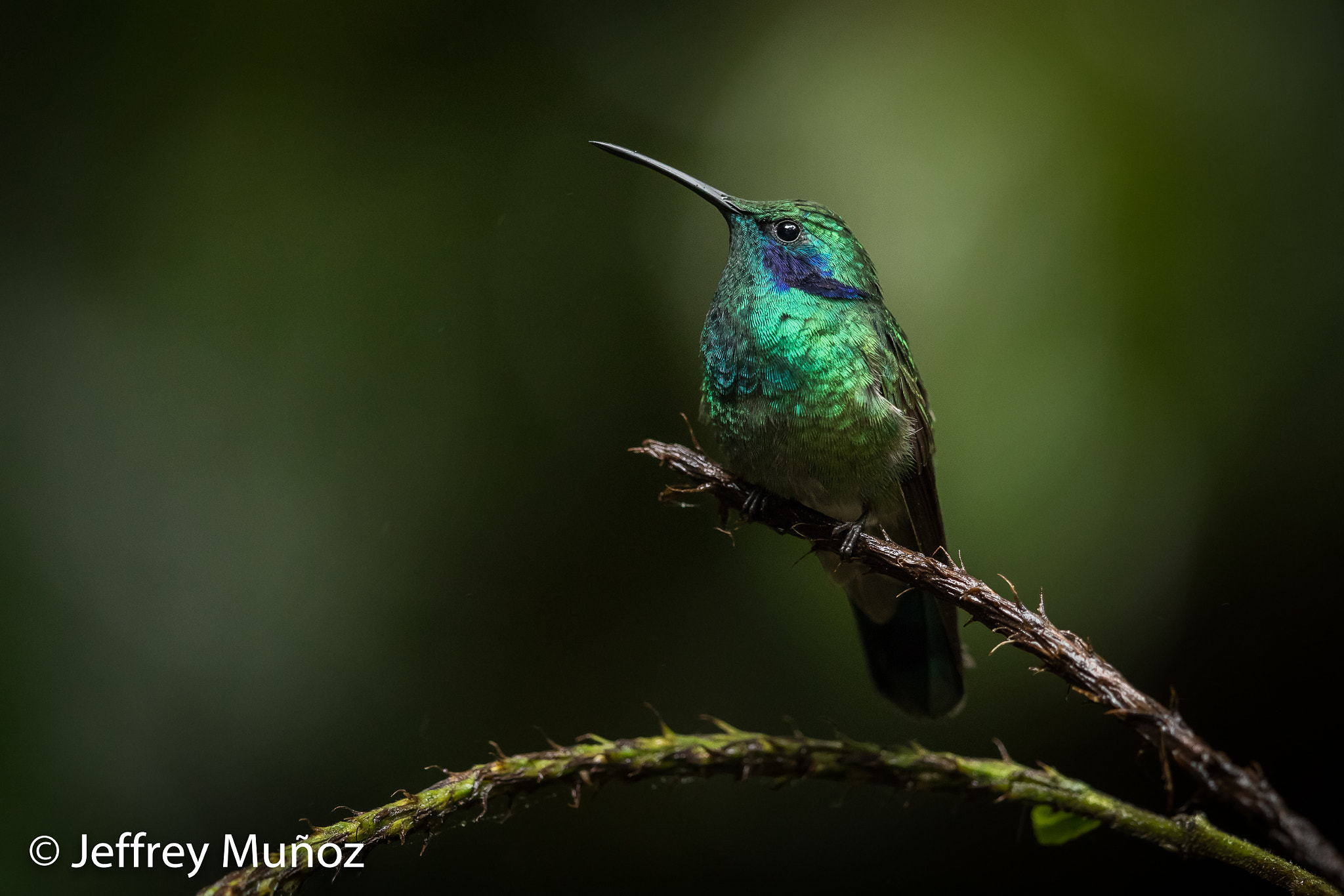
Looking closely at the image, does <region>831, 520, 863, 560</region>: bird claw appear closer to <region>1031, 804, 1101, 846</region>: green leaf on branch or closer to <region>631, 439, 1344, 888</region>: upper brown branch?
<region>631, 439, 1344, 888</region>: upper brown branch

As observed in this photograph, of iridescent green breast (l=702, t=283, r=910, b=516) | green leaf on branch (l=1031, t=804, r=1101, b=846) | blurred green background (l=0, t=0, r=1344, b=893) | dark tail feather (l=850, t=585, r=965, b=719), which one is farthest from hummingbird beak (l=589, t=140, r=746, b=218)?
green leaf on branch (l=1031, t=804, r=1101, b=846)

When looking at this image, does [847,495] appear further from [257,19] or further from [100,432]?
[257,19]

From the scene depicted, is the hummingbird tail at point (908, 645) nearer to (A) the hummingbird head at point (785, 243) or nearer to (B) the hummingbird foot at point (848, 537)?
(B) the hummingbird foot at point (848, 537)

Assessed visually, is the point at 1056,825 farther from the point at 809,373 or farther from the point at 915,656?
the point at 809,373

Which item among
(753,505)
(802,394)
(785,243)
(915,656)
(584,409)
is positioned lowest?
(915,656)

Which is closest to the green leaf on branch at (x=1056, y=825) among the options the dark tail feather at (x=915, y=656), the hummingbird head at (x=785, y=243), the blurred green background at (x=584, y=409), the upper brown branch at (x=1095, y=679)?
the upper brown branch at (x=1095, y=679)

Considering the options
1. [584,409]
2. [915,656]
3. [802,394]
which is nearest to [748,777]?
[802,394]
